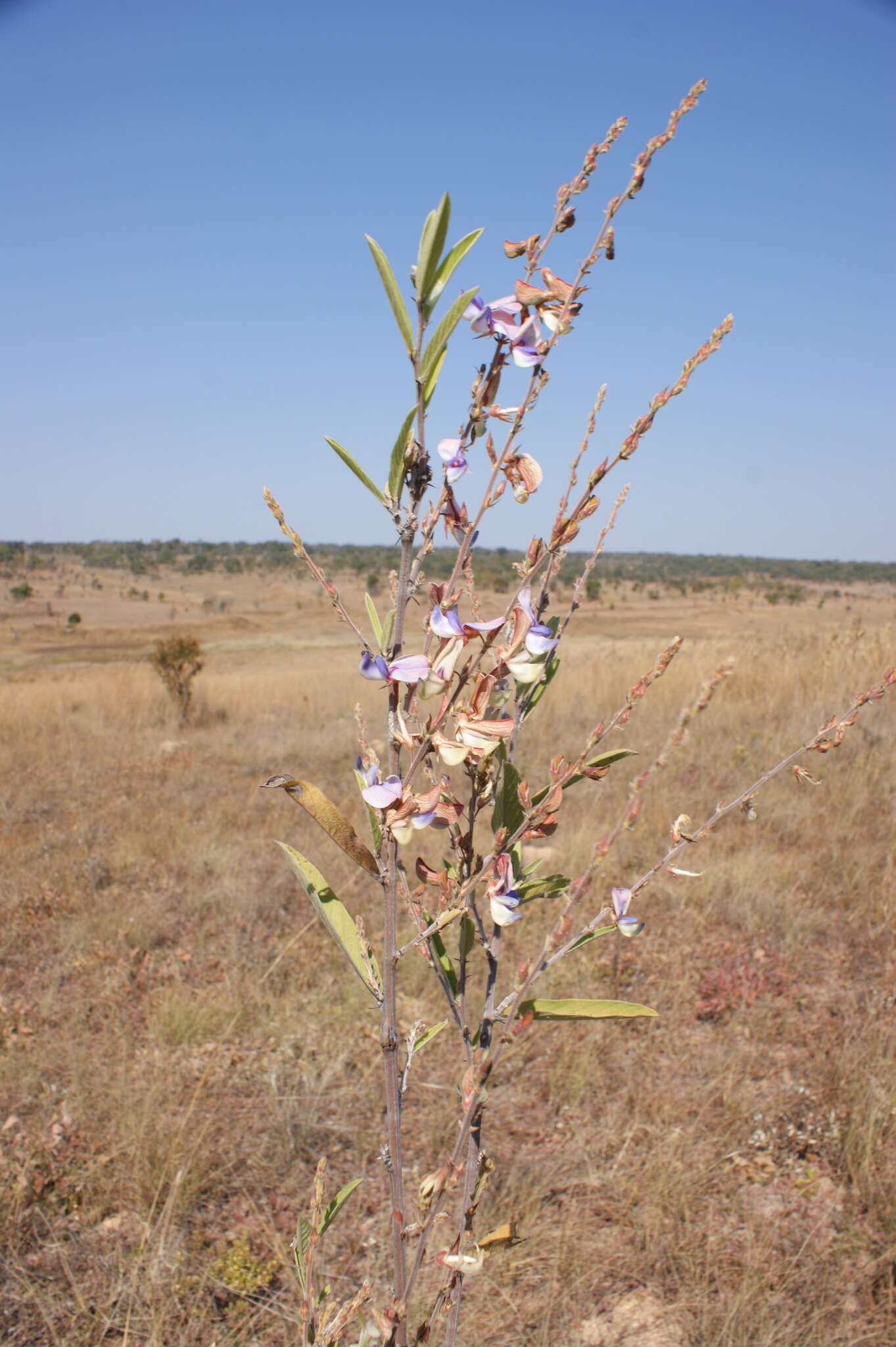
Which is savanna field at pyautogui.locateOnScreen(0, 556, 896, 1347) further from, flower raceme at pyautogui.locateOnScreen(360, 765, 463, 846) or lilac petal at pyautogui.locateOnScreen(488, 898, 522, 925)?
flower raceme at pyautogui.locateOnScreen(360, 765, 463, 846)

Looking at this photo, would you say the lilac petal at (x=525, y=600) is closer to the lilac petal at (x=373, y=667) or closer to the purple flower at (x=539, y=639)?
the purple flower at (x=539, y=639)

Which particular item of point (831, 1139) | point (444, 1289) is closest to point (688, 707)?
point (444, 1289)

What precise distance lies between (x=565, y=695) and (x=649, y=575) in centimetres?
5661

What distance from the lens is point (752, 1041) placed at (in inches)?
109

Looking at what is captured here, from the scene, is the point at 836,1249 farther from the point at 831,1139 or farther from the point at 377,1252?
the point at 377,1252

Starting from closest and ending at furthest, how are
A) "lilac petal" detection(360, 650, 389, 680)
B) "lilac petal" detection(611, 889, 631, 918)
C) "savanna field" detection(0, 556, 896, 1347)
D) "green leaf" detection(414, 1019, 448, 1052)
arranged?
1. "lilac petal" detection(360, 650, 389, 680)
2. "lilac petal" detection(611, 889, 631, 918)
3. "green leaf" detection(414, 1019, 448, 1052)
4. "savanna field" detection(0, 556, 896, 1347)

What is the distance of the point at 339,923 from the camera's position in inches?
31.9

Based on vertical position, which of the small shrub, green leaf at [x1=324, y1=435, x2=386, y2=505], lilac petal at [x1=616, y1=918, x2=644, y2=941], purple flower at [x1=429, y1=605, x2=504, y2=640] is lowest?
the small shrub

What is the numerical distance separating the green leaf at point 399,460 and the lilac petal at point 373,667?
7.1 inches

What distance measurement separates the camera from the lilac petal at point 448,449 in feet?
2.50

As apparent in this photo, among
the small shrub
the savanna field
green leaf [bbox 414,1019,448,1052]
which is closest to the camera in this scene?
green leaf [bbox 414,1019,448,1052]

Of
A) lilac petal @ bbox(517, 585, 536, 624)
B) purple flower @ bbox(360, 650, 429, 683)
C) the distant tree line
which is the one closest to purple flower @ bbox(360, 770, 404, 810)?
purple flower @ bbox(360, 650, 429, 683)

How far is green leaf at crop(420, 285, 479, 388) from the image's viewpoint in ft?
2.29

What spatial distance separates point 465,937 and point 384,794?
314mm
